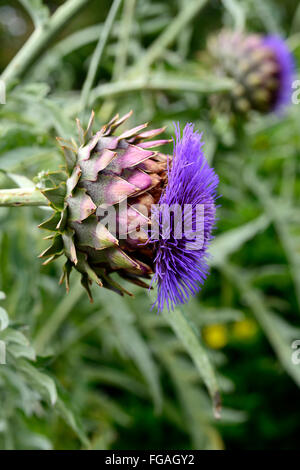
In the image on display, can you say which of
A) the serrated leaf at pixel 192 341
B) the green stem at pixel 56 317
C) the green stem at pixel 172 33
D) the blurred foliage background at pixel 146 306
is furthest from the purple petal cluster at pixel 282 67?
the serrated leaf at pixel 192 341

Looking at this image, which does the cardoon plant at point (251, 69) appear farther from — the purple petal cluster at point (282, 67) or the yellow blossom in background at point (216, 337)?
the yellow blossom in background at point (216, 337)

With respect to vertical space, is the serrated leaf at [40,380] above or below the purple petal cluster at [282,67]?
below

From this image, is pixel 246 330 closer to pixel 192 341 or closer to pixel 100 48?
pixel 192 341

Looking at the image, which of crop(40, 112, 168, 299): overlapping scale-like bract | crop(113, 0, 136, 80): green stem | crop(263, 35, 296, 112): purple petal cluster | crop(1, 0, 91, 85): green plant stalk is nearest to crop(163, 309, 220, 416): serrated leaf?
crop(40, 112, 168, 299): overlapping scale-like bract

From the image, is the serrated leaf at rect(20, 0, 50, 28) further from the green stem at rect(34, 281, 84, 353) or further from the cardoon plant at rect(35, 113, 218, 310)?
the green stem at rect(34, 281, 84, 353)

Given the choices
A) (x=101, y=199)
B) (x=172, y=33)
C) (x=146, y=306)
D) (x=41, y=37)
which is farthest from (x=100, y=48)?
(x=146, y=306)
